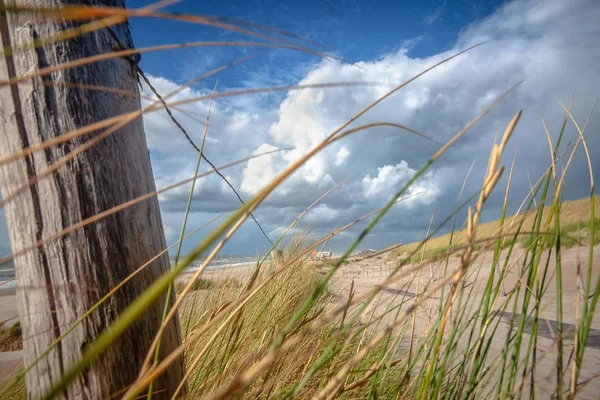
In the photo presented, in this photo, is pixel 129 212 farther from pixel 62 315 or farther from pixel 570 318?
pixel 570 318

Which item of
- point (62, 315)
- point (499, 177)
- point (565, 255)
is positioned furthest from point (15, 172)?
point (565, 255)

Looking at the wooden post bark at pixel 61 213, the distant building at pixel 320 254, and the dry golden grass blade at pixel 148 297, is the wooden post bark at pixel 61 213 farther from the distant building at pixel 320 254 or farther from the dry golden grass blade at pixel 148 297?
the distant building at pixel 320 254

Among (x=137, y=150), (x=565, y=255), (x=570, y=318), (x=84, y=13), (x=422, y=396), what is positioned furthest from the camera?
(x=565, y=255)

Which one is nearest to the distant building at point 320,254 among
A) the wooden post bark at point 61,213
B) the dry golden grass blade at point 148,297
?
the wooden post bark at point 61,213

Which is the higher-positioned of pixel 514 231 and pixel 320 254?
pixel 514 231

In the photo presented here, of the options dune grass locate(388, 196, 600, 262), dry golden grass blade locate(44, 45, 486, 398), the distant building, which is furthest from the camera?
the distant building

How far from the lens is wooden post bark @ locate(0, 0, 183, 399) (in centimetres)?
88

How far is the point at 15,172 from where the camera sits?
899 mm

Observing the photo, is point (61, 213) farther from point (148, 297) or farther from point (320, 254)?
point (320, 254)

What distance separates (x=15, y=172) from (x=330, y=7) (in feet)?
2.85

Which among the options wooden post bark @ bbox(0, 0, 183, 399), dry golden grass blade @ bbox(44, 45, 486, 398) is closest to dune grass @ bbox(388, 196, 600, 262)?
dry golden grass blade @ bbox(44, 45, 486, 398)

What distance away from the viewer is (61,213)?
885mm

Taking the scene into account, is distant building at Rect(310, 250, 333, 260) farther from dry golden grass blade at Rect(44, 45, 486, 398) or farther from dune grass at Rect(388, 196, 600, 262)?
dry golden grass blade at Rect(44, 45, 486, 398)

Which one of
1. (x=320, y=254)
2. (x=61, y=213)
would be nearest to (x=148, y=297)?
(x=61, y=213)
